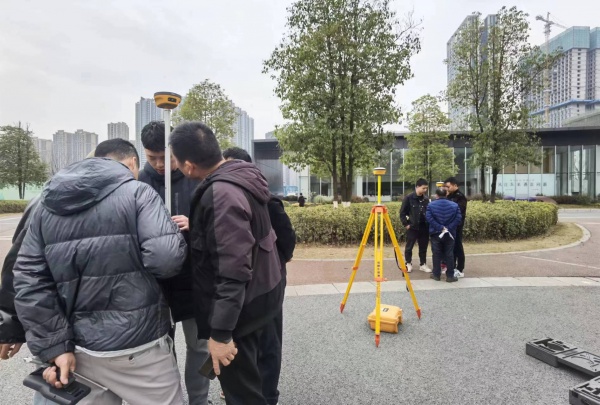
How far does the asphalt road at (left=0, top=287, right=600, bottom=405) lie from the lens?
2.97 meters

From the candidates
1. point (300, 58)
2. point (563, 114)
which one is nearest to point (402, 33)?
point (300, 58)

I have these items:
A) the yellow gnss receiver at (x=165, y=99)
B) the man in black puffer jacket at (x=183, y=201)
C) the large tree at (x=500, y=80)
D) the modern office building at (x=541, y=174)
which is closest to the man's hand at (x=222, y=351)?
the man in black puffer jacket at (x=183, y=201)

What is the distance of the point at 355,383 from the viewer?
3.13 meters

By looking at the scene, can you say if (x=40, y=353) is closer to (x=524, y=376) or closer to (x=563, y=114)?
(x=524, y=376)

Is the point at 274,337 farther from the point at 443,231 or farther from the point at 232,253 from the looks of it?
the point at 443,231

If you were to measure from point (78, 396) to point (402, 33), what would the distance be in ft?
45.9

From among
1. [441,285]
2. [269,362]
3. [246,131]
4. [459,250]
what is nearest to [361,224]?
[459,250]

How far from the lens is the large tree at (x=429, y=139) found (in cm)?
2486

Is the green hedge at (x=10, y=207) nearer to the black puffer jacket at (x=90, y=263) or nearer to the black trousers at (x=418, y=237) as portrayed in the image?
the black trousers at (x=418, y=237)

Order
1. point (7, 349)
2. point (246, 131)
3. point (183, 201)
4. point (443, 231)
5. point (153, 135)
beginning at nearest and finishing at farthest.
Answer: point (7, 349) < point (153, 135) < point (183, 201) < point (443, 231) < point (246, 131)

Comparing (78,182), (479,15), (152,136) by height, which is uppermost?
(479,15)

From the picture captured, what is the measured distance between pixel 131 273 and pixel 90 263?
0.17 metres

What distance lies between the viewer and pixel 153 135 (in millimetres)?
2525

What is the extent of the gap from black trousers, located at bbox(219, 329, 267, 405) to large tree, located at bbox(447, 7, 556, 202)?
50.3ft
